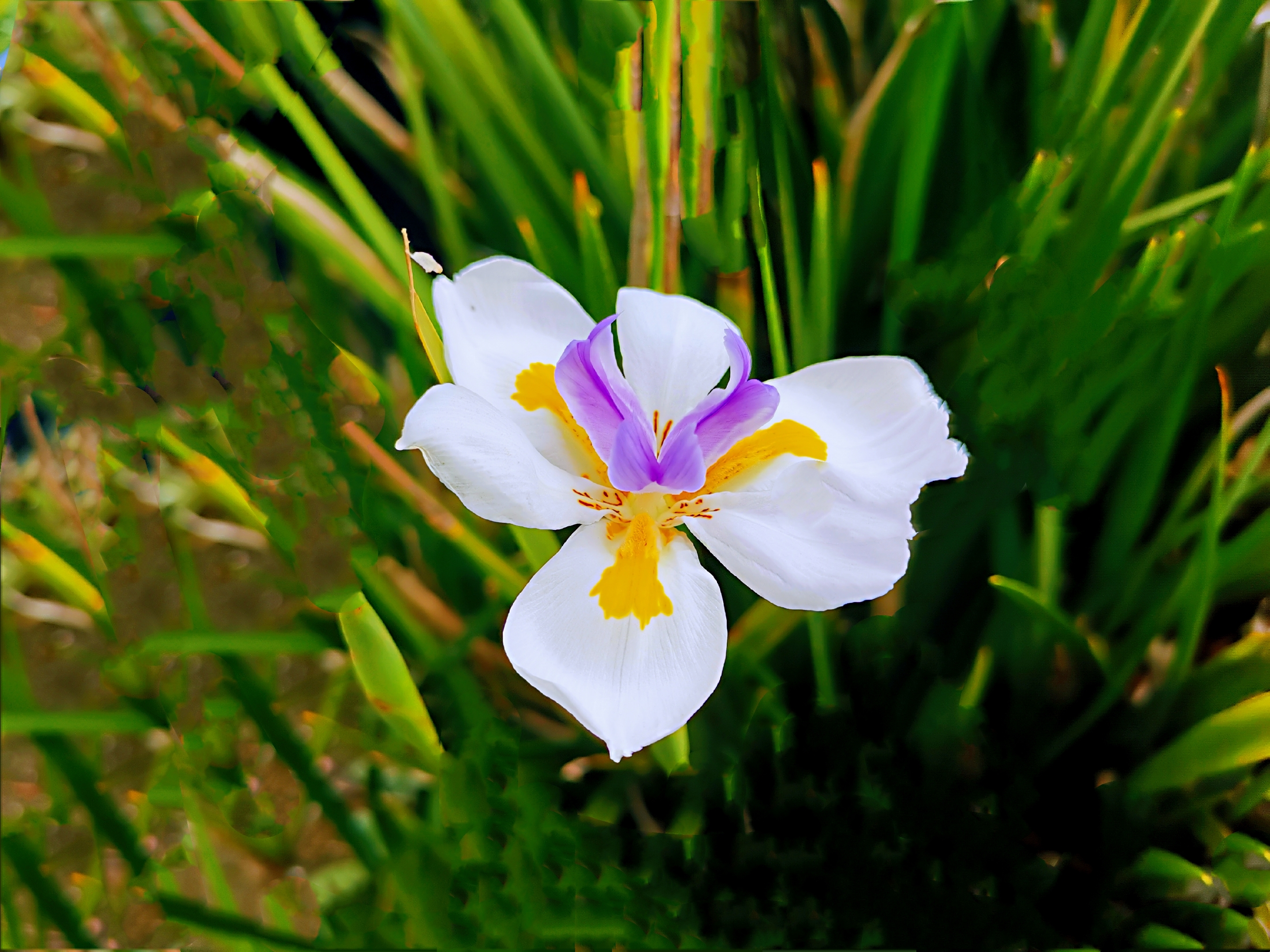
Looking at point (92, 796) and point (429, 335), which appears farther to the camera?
point (92, 796)

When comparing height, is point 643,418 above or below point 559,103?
below

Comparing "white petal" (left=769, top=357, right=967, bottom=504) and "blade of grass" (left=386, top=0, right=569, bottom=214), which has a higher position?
"blade of grass" (left=386, top=0, right=569, bottom=214)

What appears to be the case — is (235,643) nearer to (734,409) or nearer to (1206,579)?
(734,409)

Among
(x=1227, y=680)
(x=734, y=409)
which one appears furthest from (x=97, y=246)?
(x=1227, y=680)

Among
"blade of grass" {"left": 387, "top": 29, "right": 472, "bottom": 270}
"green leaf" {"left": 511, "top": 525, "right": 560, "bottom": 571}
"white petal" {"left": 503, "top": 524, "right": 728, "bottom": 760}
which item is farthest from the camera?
"blade of grass" {"left": 387, "top": 29, "right": 472, "bottom": 270}

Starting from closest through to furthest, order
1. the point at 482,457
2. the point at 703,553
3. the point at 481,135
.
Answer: the point at 482,457, the point at 703,553, the point at 481,135

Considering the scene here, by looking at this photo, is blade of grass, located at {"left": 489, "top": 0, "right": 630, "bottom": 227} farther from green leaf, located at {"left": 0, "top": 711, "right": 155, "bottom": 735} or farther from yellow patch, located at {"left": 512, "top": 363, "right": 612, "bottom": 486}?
green leaf, located at {"left": 0, "top": 711, "right": 155, "bottom": 735}

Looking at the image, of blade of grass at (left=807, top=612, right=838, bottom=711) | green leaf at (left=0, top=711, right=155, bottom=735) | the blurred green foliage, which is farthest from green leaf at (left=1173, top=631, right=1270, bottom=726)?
green leaf at (left=0, top=711, right=155, bottom=735)

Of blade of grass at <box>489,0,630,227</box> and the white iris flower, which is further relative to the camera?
blade of grass at <box>489,0,630,227</box>
